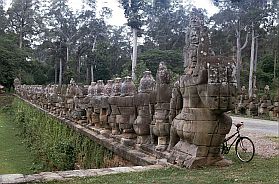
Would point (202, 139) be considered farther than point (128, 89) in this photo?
No

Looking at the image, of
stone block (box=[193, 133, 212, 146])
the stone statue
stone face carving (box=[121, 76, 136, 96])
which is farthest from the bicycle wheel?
the stone statue

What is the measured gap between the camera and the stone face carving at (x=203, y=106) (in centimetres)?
636

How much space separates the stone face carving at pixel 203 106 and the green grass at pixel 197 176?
1.12 feet

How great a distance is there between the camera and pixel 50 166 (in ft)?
37.6

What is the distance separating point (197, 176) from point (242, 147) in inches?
109

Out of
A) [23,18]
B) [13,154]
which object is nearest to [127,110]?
[13,154]

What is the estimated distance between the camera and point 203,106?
6.65 meters

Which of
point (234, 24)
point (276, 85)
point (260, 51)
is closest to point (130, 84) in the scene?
point (276, 85)

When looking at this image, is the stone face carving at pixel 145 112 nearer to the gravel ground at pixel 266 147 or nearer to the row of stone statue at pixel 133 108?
the row of stone statue at pixel 133 108

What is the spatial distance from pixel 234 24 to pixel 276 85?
971 cm

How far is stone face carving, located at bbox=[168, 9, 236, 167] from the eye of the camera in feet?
20.9

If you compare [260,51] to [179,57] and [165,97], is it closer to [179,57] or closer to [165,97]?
[179,57]

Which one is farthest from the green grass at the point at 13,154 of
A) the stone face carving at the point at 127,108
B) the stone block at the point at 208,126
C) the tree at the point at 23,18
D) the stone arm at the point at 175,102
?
the tree at the point at 23,18

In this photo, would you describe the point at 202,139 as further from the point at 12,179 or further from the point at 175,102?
the point at 12,179
